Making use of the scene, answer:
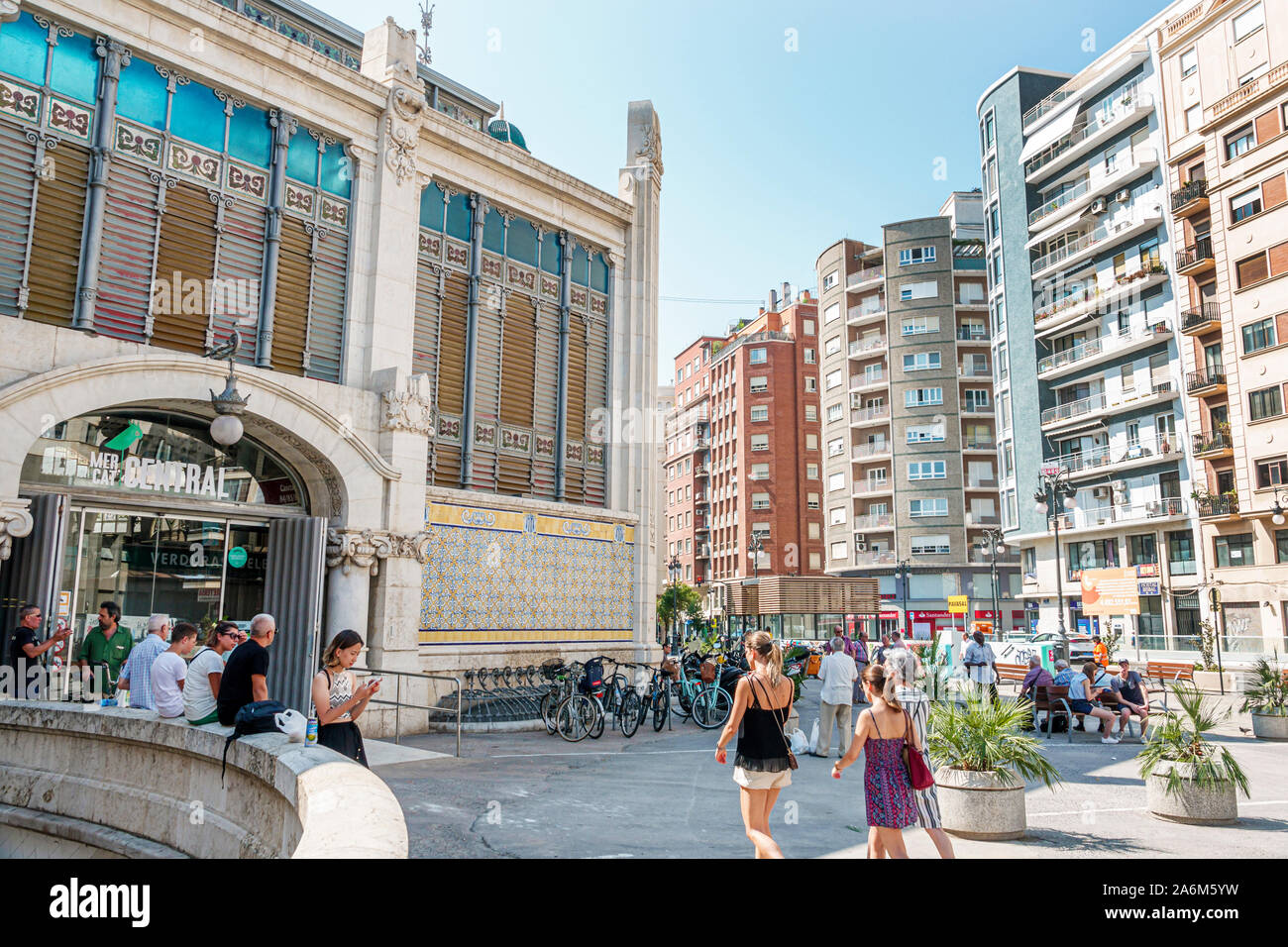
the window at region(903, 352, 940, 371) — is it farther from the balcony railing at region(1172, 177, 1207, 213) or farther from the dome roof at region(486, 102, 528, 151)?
the dome roof at region(486, 102, 528, 151)

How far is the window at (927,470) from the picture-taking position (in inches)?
2527

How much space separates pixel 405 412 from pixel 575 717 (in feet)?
19.5

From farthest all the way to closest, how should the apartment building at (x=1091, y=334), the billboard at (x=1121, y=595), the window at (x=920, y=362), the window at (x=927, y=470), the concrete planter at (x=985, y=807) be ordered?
the window at (x=920, y=362) < the window at (x=927, y=470) < the apartment building at (x=1091, y=334) < the billboard at (x=1121, y=595) < the concrete planter at (x=985, y=807)

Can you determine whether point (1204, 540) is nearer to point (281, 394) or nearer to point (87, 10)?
point (281, 394)

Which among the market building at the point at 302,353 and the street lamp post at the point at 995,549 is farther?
the street lamp post at the point at 995,549

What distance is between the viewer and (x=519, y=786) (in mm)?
10062

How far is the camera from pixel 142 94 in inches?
515

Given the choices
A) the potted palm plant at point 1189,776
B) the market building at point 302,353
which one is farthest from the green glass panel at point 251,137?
the potted palm plant at point 1189,776

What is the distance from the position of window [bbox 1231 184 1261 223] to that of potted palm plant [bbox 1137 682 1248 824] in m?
39.1

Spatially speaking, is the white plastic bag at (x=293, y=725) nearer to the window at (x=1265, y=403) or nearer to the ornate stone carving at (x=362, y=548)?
the ornate stone carving at (x=362, y=548)

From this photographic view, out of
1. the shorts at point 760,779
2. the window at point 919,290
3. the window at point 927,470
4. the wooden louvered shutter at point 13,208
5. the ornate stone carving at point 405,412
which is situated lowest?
the shorts at point 760,779

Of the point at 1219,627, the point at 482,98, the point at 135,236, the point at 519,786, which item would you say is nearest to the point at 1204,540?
the point at 1219,627

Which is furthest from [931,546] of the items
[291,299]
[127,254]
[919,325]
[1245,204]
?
[127,254]

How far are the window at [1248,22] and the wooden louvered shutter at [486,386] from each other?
40.1 meters
